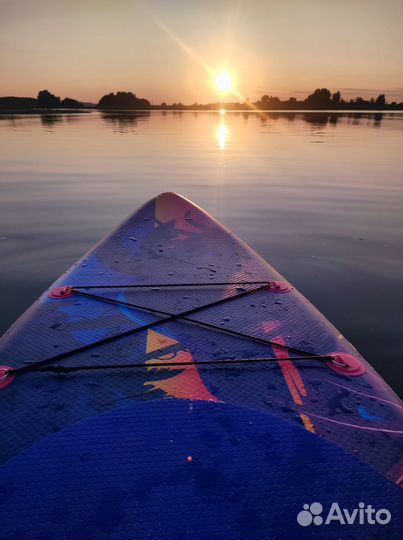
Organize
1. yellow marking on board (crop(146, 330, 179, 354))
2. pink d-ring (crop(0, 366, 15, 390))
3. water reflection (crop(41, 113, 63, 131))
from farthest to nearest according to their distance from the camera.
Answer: water reflection (crop(41, 113, 63, 131)) < yellow marking on board (crop(146, 330, 179, 354)) < pink d-ring (crop(0, 366, 15, 390))

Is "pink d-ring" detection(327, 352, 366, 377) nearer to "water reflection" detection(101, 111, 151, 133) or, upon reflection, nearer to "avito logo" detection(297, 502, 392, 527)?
"avito logo" detection(297, 502, 392, 527)

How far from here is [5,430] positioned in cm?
172

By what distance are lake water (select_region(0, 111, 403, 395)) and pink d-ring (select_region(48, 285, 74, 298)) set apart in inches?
47.8

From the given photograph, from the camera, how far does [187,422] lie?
1727 millimetres

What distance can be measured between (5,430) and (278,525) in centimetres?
128

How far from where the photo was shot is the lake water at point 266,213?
14.1 feet

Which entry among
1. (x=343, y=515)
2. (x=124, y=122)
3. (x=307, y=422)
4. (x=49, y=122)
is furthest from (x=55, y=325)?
(x=124, y=122)

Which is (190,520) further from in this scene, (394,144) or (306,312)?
(394,144)

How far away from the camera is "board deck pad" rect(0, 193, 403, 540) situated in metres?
1.38

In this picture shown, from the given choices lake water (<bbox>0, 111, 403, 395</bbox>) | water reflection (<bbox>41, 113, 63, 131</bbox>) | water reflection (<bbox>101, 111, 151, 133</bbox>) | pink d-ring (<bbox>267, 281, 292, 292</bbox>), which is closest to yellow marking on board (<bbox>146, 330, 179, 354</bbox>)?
pink d-ring (<bbox>267, 281, 292, 292</bbox>)

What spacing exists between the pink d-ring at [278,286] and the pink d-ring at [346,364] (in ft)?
3.08

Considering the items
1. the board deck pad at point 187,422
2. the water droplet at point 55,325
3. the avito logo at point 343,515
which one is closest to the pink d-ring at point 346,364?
the board deck pad at point 187,422

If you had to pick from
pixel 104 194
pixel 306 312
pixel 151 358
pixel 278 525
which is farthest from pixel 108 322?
pixel 104 194

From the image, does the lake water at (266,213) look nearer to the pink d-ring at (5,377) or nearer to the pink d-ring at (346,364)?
the pink d-ring at (346,364)
